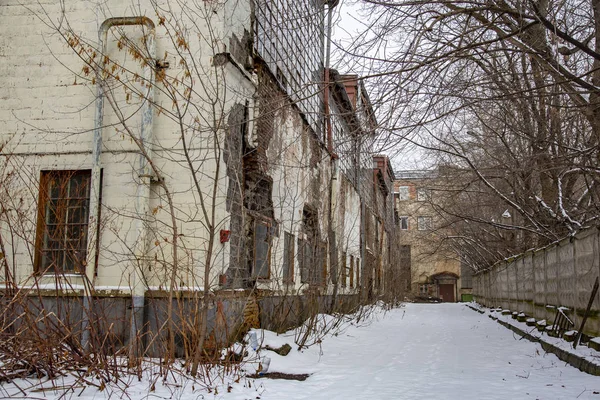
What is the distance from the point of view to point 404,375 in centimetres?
759

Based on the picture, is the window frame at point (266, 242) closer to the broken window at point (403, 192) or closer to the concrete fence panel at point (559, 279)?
the concrete fence panel at point (559, 279)

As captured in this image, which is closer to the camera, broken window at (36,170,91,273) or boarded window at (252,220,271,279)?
broken window at (36,170,91,273)

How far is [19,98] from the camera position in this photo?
9195 mm

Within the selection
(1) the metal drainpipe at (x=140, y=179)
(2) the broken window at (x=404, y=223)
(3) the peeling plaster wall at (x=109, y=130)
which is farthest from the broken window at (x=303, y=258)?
(2) the broken window at (x=404, y=223)

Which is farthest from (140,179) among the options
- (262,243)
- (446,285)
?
(446,285)

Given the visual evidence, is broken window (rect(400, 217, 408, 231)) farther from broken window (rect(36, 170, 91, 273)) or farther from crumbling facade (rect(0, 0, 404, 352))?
broken window (rect(36, 170, 91, 273))

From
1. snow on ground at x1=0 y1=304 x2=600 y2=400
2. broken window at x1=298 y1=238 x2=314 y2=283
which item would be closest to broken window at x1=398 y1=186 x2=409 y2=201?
broken window at x1=298 y1=238 x2=314 y2=283

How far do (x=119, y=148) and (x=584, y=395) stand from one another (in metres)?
6.77

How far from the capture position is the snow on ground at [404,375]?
238 inches

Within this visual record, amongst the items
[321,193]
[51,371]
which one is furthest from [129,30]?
[321,193]

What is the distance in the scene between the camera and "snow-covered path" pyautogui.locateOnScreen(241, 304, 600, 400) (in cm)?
623

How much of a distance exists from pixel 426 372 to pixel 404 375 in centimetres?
46

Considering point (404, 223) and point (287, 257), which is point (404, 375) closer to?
point (287, 257)

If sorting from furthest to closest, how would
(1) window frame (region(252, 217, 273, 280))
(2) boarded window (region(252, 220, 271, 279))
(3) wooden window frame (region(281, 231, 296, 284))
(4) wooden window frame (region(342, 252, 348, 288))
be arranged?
(4) wooden window frame (region(342, 252, 348, 288)) → (3) wooden window frame (region(281, 231, 296, 284)) → (2) boarded window (region(252, 220, 271, 279)) → (1) window frame (region(252, 217, 273, 280))
